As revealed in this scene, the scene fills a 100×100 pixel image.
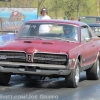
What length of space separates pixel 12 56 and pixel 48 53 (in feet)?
2.68

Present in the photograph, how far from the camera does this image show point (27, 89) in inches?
366

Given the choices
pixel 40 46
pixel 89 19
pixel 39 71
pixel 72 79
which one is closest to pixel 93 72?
pixel 72 79

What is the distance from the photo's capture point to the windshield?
10.4 m

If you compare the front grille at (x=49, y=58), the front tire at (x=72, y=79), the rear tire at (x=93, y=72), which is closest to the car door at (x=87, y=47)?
the rear tire at (x=93, y=72)

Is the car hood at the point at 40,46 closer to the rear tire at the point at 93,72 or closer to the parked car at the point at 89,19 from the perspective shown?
the rear tire at the point at 93,72

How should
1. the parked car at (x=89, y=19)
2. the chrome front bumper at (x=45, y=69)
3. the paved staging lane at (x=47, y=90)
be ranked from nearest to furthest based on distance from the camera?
the paved staging lane at (x=47, y=90), the chrome front bumper at (x=45, y=69), the parked car at (x=89, y=19)

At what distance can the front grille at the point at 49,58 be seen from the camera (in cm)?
922

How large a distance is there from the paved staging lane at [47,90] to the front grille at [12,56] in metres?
0.63

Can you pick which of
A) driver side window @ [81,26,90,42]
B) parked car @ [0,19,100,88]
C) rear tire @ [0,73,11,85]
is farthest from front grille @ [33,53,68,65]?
driver side window @ [81,26,90,42]

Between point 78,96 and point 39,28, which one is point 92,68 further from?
point 78,96

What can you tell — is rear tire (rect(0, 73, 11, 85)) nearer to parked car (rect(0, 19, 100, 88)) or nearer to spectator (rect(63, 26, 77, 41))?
parked car (rect(0, 19, 100, 88))

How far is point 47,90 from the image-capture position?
30.2 ft

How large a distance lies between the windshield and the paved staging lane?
3.75 feet

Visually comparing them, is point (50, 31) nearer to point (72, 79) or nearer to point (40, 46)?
point (40, 46)
